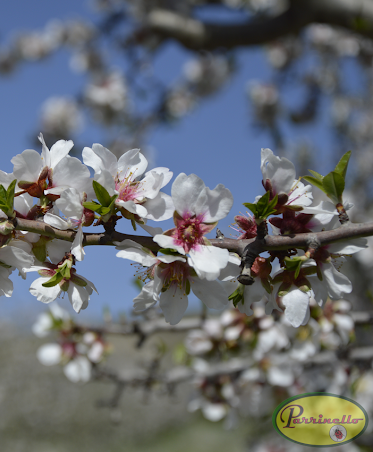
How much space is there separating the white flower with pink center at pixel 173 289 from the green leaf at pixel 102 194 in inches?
2.6

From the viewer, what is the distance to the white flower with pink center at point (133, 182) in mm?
557

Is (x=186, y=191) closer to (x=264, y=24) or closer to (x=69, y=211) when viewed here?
(x=69, y=211)

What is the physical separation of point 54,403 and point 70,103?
627cm

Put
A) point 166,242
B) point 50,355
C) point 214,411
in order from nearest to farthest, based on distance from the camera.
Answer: point 166,242
point 50,355
point 214,411

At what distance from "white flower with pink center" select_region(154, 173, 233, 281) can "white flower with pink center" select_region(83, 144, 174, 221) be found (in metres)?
0.03

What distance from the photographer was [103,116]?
12.8 ft

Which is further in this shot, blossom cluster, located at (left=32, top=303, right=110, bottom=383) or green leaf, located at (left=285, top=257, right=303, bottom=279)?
blossom cluster, located at (left=32, top=303, right=110, bottom=383)

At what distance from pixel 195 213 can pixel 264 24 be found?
227 centimetres

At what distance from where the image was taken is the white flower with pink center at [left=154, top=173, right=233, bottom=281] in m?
0.55

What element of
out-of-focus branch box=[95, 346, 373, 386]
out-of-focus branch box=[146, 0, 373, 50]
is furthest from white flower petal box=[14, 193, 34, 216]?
out-of-focus branch box=[146, 0, 373, 50]

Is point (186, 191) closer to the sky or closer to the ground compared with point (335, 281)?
closer to the sky

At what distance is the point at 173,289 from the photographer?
613 mm

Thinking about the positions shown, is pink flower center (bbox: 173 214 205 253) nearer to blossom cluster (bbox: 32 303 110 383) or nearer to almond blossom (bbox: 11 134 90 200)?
almond blossom (bbox: 11 134 90 200)

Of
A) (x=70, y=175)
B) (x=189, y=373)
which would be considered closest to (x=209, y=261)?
(x=70, y=175)
